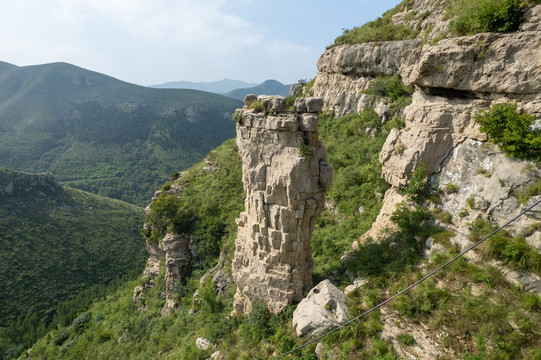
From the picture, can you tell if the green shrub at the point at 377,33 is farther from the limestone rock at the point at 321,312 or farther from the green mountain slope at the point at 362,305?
the limestone rock at the point at 321,312

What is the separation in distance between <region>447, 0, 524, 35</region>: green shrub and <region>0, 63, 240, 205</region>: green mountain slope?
362ft

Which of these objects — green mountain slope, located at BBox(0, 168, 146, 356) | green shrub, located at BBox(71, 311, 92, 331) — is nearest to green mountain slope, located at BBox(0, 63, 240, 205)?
green mountain slope, located at BBox(0, 168, 146, 356)

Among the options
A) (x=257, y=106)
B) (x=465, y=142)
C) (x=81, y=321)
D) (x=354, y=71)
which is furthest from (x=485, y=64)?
(x=81, y=321)

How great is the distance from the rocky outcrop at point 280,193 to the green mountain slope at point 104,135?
104 meters

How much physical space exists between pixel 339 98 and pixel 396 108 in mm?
9327

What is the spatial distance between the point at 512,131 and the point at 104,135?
7006 inches

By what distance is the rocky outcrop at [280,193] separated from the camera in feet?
39.5

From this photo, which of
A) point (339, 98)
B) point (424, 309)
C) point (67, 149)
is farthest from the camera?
point (67, 149)

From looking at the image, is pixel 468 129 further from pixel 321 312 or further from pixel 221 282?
pixel 221 282

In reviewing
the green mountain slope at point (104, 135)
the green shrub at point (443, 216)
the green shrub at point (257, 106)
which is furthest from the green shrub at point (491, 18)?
the green mountain slope at point (104, 135)

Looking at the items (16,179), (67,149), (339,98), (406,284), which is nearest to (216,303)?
(406,284)

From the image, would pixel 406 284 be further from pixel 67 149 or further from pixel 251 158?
pixel 67 149

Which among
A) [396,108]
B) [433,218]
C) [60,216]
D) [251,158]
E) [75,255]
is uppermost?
[396,108]

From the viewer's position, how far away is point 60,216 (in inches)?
2344
